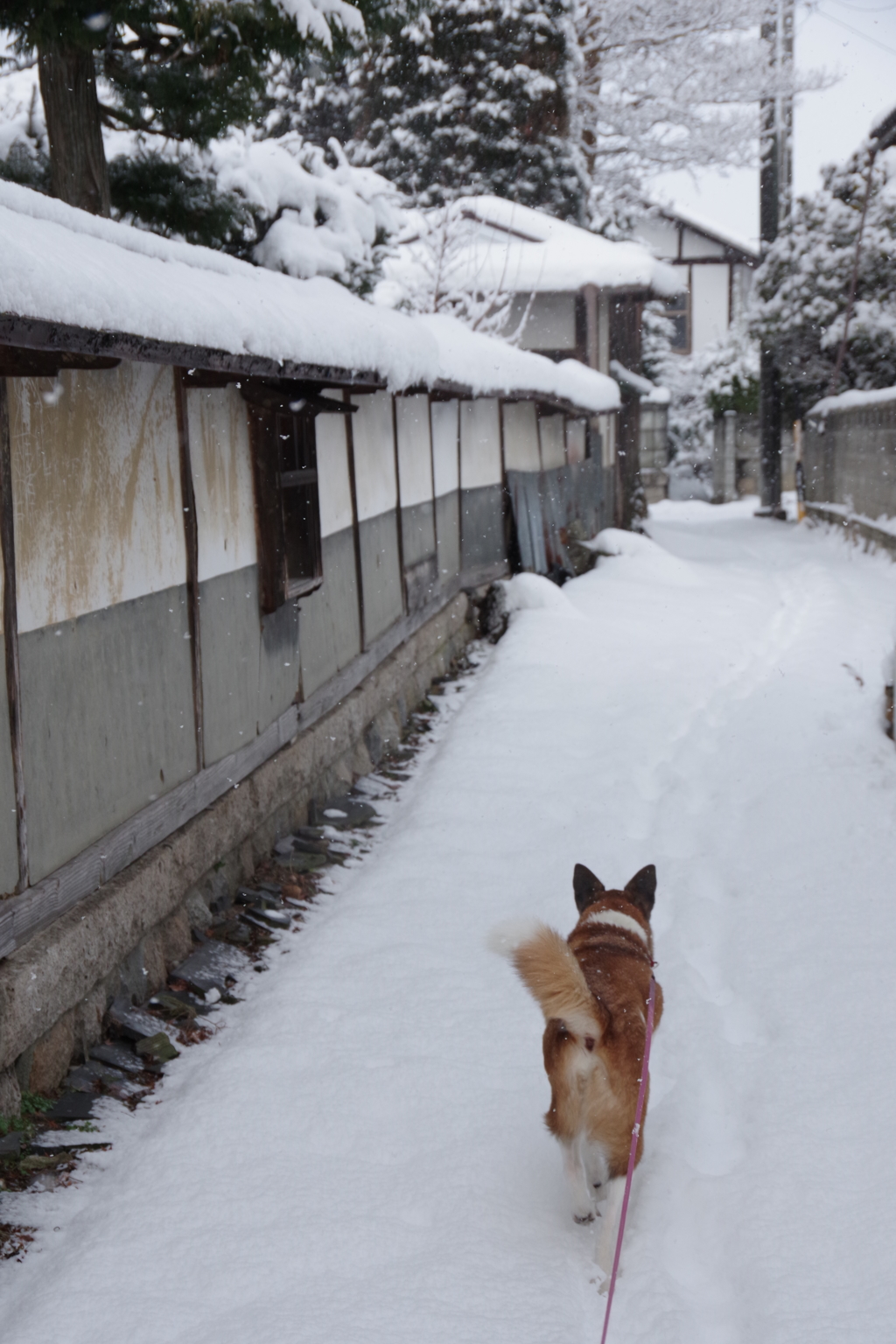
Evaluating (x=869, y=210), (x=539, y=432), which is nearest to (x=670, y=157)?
(x=869, y=210)

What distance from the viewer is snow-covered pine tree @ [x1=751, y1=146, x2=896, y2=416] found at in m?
23.7

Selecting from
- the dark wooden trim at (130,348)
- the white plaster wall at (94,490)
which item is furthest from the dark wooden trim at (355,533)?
the white plaster wall at (94,490)

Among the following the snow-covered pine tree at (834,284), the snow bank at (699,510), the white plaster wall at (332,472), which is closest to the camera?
the white plaster wall at (332,472)

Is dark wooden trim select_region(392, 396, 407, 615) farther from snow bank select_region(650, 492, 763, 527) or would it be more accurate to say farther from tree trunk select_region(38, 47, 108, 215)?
snow bank select_region(650, 492, 763, 527)

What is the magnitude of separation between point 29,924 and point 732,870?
375cm

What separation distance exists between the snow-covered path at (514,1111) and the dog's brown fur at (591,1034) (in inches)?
16.4

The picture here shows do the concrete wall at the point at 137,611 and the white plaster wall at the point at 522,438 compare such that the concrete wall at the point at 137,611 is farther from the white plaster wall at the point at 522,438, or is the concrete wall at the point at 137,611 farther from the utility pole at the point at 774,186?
the utility pole at the point at 774,186

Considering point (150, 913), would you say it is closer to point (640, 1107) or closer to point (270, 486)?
point (640, 1107)

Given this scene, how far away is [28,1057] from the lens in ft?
13.1

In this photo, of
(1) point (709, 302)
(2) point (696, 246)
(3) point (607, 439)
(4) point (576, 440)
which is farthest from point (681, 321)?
(4) point (576, 440)

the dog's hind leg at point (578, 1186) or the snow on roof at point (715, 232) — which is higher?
the snow on roof at point (715, 232)

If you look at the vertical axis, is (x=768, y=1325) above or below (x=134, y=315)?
below

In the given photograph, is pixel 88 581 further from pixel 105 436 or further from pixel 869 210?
pixel 869 210

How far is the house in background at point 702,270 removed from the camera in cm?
4009
